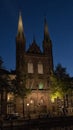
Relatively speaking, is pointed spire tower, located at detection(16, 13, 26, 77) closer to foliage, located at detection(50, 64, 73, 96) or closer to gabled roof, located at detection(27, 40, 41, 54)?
gabled roof, located at detection(27, 40, 41, 54)

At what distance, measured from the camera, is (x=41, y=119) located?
4934 centimetres

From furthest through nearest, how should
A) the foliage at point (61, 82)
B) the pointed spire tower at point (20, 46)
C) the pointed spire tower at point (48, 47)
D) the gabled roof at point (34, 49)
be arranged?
the pointed spire tower at point (48, 47) < the gabled roof at point (34, 49) < the pointed spire tower at point (20, 46) < the foliage at point (61, 82)

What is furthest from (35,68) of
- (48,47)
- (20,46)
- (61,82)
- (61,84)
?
(61,84)

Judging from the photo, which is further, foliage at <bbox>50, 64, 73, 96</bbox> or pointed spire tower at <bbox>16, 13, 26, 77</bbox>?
pointed spire tower at <bbox>16, 13, 26, 77</bbox>

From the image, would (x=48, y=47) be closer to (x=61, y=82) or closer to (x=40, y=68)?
(x=40, y=68)

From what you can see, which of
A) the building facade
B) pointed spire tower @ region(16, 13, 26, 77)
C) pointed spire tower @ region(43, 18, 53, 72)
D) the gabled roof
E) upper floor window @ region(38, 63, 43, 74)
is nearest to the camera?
the building facade

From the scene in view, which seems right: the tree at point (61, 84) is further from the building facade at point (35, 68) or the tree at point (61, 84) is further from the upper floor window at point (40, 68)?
the upper floor window at point (40, 68)

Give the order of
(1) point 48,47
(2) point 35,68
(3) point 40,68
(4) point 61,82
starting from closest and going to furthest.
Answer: (4) point 61,82 → (2) point 35,68 → (3) point 40,68 → (1) point 48,47

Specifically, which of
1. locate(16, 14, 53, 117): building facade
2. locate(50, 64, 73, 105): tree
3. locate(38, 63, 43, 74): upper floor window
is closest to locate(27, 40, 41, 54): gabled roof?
locate(16, 14, 53, 117): building facade

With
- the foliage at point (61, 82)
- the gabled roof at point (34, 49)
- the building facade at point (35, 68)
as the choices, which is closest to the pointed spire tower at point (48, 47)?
the building facade at point (35, 68)

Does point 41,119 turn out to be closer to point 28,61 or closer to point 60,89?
point 60,89

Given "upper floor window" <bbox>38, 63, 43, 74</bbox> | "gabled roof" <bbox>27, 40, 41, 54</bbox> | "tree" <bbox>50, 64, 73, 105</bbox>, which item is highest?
"gabled roof" <bbox>27, 40, 41, 54</bbox>

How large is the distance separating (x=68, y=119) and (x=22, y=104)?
22.3 m

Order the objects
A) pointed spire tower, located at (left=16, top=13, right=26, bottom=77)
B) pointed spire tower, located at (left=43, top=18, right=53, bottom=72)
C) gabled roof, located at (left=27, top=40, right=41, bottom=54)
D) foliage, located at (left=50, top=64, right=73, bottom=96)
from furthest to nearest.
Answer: pointed spire tower, located at (left=43, top=18, right=53, bottom=72), gabled roof, located at (left=27, top=40, right=41, bottom=54), pointed spire tower, located at (left=16, top=13, right=26, bottom=77), foliage, located at (left=50, top=64, right=73, bottom=96)
